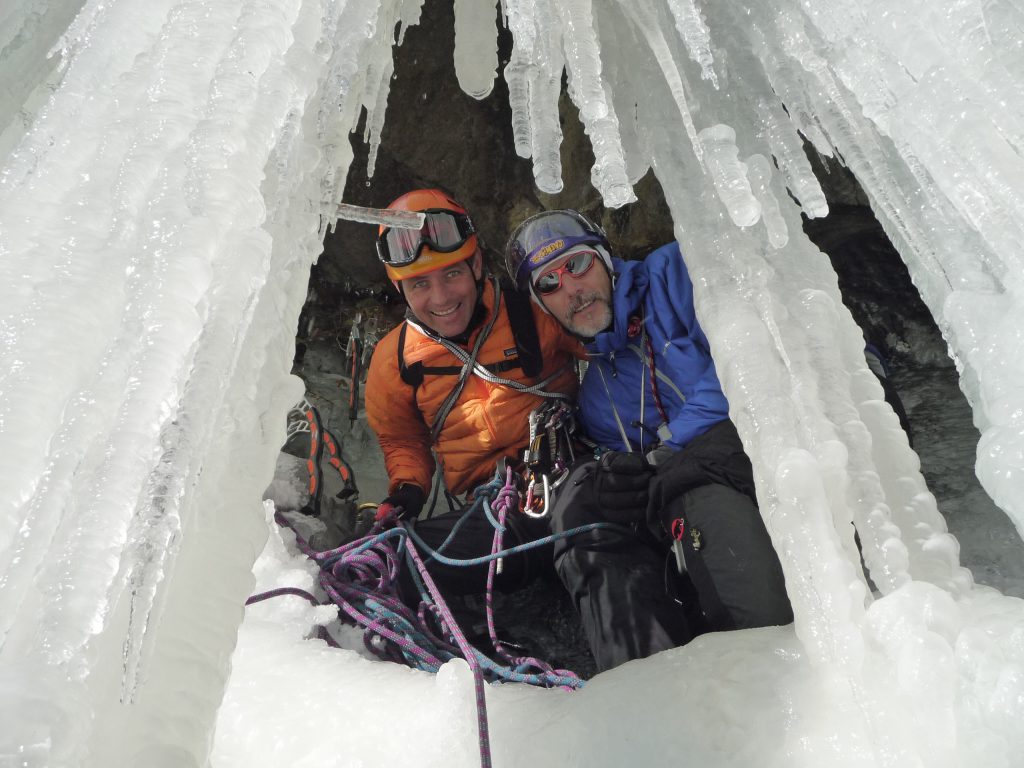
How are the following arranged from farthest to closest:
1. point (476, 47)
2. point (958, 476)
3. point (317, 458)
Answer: point (317, 458) → point (958, 476) → point (476, 47)

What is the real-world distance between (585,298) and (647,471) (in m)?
0.80

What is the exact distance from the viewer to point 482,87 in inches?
88.7

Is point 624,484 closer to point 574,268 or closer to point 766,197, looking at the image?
point 574,268

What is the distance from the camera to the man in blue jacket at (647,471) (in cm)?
218

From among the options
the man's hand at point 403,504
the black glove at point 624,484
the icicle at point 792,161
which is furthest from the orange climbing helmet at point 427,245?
the icicle at point 792,161

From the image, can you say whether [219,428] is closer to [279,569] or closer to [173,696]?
[173,696]

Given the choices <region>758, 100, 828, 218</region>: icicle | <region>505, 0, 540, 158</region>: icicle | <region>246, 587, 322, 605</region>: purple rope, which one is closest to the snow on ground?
<region>246, 587, 322, 605</region>: purple rope

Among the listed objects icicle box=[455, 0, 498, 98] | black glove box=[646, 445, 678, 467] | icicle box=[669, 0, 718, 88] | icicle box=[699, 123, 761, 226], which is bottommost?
black glove box=[646, 445, 678, 467]

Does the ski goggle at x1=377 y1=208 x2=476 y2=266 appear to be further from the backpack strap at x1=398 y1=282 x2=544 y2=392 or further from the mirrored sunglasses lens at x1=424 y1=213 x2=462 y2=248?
the backpack strap at x1=398 y1=282 x2=544 y2=392

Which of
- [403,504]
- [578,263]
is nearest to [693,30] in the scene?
[578,263]

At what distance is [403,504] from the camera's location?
342 centimetres

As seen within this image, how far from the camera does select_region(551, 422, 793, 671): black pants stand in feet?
6.97

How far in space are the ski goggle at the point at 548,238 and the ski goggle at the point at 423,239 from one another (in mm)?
497

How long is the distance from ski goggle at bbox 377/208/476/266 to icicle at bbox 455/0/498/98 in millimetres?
1208
